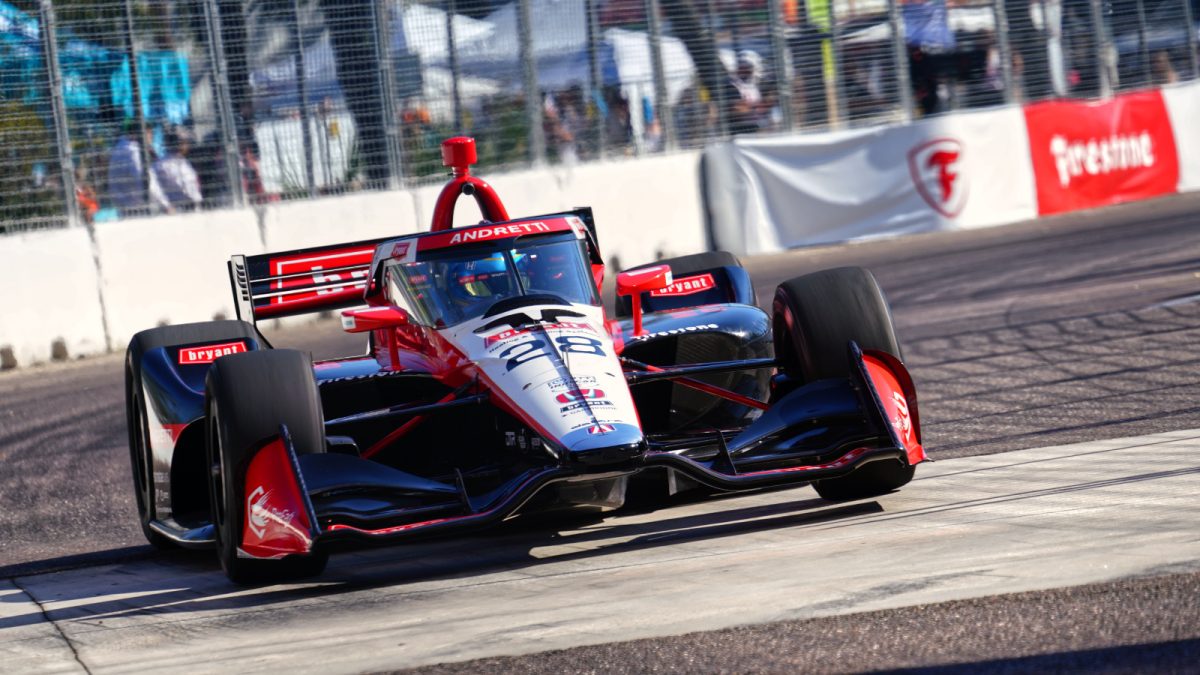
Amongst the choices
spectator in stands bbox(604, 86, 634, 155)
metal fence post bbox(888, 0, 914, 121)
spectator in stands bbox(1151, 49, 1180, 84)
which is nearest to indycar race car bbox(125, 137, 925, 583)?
spectator in stands bbox(604, 86, 634, 155)

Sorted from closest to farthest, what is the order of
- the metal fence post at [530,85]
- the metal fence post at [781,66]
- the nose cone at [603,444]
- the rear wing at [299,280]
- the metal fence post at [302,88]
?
the nose cone at [603,444] < the rear wing at [299,280] < the metal fence post at [302,88] < the metal fence post at [530,85] < the metal fence post at [781,66]

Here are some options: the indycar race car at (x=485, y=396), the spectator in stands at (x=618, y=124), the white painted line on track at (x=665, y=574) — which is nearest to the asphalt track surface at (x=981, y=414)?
the white painted line on track at (x=665, y=574)

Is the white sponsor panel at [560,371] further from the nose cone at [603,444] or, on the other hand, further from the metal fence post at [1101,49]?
the metal fence post at [1101,49]

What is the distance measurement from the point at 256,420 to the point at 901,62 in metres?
14.9

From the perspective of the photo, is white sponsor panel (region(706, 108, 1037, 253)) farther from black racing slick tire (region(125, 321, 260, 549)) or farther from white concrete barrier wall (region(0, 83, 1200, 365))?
black racing slick tire (region(125, 321, 260, 549))

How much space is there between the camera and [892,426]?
19.4 feet

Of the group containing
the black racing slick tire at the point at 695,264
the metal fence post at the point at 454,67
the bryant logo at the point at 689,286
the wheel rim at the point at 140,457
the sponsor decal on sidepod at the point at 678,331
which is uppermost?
the metal fence post at the point at 454,67

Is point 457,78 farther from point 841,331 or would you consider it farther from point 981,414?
point 841,331

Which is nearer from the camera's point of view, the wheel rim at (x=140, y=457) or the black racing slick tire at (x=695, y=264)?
the wheel rim at (x=140, y=457)

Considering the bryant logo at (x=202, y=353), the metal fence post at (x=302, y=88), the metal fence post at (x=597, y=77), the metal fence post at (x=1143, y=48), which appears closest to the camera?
the bryant logo at (x=202, y=353)

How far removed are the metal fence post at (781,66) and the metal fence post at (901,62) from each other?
54.9 inches

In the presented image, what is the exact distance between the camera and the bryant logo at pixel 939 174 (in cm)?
1889

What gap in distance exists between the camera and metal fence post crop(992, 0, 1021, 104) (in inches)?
782

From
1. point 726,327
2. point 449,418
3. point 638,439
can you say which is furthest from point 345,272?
point 638,439
